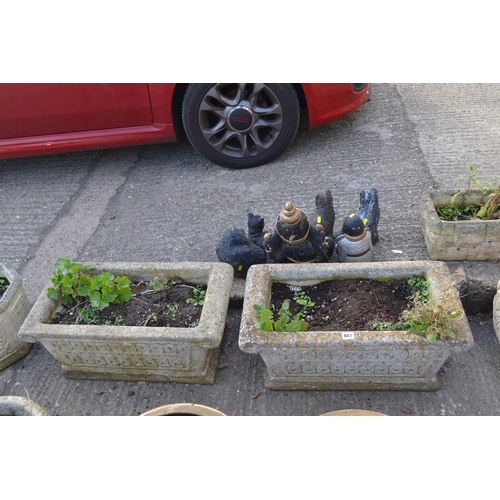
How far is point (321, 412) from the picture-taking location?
2623 millimetres

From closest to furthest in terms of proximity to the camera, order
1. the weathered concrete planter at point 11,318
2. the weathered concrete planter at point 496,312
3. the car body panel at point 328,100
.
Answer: the weathered concrete planter at point 496,312 → the weathered concrete planter at point 11,318 → the car body panel at point 328,100

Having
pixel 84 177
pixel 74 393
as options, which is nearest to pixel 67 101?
pixel 84 177

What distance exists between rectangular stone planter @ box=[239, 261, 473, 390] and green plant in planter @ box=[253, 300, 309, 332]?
0.13 ft

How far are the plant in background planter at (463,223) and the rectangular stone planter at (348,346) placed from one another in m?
0.48

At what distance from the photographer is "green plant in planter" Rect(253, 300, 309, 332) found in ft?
7.77

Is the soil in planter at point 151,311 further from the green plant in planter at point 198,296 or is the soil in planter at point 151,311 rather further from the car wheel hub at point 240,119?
the car wheel hub at point 240,119

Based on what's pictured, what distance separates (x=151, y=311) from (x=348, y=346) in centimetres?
114

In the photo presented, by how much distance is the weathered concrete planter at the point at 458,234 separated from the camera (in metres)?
2.93

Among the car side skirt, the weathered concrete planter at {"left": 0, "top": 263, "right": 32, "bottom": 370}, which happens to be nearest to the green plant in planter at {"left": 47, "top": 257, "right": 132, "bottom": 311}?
the weathered concrete planter at {"left": 0, "top": 263, "right": 32, "bottom": 370}

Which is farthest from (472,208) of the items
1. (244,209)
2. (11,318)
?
(11,318)

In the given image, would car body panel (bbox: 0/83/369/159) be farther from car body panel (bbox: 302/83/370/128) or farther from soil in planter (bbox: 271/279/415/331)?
soil in planter (bbox: 271/279/415/331)

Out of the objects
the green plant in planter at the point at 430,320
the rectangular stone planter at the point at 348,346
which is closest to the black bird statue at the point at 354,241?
the rectangular stone planter at the point at 348,346

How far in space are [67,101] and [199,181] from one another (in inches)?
49.1

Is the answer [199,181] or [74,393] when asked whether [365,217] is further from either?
[74,393]
